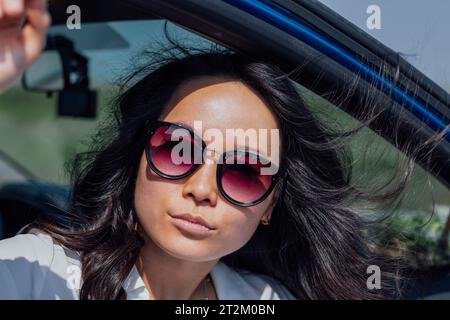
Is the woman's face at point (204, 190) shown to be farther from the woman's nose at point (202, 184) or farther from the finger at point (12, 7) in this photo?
the finger at point (12, 7)

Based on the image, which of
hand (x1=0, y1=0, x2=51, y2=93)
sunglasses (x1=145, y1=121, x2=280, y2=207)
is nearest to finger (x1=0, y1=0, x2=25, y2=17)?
hand (x1=0, y1=0, x2=51, y2=93)

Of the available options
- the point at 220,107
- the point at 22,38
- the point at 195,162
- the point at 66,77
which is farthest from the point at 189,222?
the point at 66,77

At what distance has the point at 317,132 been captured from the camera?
1839 mm

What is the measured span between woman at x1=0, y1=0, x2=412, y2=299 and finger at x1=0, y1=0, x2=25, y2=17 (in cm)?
59

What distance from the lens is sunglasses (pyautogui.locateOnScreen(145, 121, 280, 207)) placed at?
5.26ft

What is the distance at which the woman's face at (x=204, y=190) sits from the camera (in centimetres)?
161

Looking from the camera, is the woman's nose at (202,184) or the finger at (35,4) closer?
the finger at (35,4)

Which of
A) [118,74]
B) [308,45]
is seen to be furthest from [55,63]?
[308,45]

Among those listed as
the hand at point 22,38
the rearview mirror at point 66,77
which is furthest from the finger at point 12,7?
the rearview mirror at point 66,77

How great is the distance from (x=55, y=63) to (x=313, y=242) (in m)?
1.72

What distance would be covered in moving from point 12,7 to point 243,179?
0.74m

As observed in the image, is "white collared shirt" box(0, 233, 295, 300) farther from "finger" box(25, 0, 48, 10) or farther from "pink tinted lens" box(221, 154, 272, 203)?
"finger" box(25, 0, 48, 10)

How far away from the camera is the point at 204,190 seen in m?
1.59

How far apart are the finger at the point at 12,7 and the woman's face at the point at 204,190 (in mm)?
618
